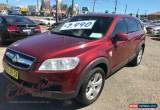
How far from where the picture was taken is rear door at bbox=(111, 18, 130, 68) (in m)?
4.85

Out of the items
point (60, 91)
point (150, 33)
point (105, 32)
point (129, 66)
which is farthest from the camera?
point (150, 33)

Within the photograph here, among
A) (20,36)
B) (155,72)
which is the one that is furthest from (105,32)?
(20,36)

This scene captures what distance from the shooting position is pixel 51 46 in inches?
158

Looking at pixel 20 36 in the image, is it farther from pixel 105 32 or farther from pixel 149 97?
pixel 149 97

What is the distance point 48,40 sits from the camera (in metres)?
4.41

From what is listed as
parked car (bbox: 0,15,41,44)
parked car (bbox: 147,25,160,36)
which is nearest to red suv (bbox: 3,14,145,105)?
parked car (bbox: 0,15,41,44)

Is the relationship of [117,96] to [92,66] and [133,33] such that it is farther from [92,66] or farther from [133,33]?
[133,33]

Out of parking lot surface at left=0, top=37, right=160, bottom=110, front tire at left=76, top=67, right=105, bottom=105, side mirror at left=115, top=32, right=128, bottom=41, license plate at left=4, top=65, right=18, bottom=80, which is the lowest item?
parking lot surface at left=0, top=37, right=160, bottom=110

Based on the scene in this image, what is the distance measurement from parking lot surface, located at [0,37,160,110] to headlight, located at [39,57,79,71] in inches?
36.6

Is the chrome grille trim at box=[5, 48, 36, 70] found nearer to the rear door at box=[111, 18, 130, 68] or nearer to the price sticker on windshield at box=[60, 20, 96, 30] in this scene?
the price sticker on windshield at box=[60, 20, 96, 30]

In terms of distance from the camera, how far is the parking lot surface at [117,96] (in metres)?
4.21

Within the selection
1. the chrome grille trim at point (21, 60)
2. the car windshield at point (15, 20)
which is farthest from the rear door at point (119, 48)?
the car windshield at point (15, 20)

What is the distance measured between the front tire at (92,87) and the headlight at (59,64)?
435mm

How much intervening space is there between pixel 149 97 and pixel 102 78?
1169 millimetres
